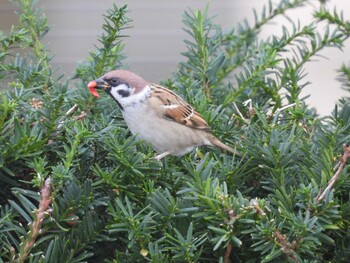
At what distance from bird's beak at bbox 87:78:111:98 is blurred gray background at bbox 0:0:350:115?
12.3 ft

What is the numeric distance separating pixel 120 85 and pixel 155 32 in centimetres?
428

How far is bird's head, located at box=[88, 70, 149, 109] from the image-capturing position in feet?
6.05

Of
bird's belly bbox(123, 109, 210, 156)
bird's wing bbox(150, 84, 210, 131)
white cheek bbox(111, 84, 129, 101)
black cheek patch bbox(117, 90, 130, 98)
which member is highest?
white cheek bbox(111, 84, 129, 101)

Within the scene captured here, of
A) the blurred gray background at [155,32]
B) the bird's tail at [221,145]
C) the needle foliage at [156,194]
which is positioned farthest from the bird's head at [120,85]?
the blurred gray background at [155,32]

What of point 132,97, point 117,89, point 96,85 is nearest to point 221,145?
point 96,85

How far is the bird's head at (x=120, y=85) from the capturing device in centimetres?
184

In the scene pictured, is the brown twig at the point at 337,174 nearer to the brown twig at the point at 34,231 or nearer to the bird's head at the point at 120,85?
the brown twig at the point at 34,231

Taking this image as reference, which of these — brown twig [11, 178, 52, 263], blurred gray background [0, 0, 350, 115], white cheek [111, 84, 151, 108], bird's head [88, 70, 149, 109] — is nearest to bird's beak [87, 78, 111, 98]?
bird's head [88, 70, 149, 109]

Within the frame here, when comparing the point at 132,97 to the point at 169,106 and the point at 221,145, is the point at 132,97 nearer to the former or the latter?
the point at 169,106

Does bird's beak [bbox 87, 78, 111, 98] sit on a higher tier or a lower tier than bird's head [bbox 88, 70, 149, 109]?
higher

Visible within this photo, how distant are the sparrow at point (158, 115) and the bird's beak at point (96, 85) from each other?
0.32 feet

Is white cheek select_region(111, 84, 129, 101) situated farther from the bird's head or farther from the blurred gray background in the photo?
the blurred gray background

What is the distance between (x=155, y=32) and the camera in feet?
20.7

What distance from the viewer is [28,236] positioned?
4.27 ft
